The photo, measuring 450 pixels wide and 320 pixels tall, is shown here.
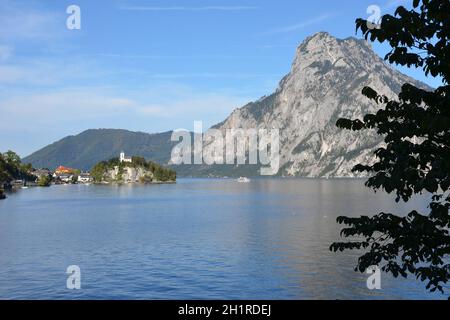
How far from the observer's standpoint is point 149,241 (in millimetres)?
93438

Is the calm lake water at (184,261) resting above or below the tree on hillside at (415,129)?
below

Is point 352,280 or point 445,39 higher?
point 445,39

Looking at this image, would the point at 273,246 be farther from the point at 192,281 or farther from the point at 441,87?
the point at 441,87

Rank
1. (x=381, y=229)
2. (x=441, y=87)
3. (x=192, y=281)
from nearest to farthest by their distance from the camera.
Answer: (x=441, y=87) → (x=381, y=229) → (x=192, y=281)

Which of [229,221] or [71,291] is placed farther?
[229,221]

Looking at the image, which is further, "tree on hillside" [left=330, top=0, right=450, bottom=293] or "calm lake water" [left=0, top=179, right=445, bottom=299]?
"calm lake water" [left=0, top=179, right=445, bottom=299]

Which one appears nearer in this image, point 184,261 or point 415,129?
point 415,129

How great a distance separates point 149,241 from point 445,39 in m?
82.0

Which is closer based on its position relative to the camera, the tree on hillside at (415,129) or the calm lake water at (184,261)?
the tree on hillside at (415,129)

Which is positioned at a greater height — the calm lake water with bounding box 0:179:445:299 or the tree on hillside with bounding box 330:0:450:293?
the tree on hillside with bounding box 330:0:450:293

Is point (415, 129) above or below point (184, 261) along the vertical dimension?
above

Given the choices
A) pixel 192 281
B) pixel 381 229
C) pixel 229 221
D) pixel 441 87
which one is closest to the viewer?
pixel 441 87

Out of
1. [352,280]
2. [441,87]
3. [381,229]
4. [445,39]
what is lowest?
[352,280]

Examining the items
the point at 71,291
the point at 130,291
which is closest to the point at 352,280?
the point at 130,291
